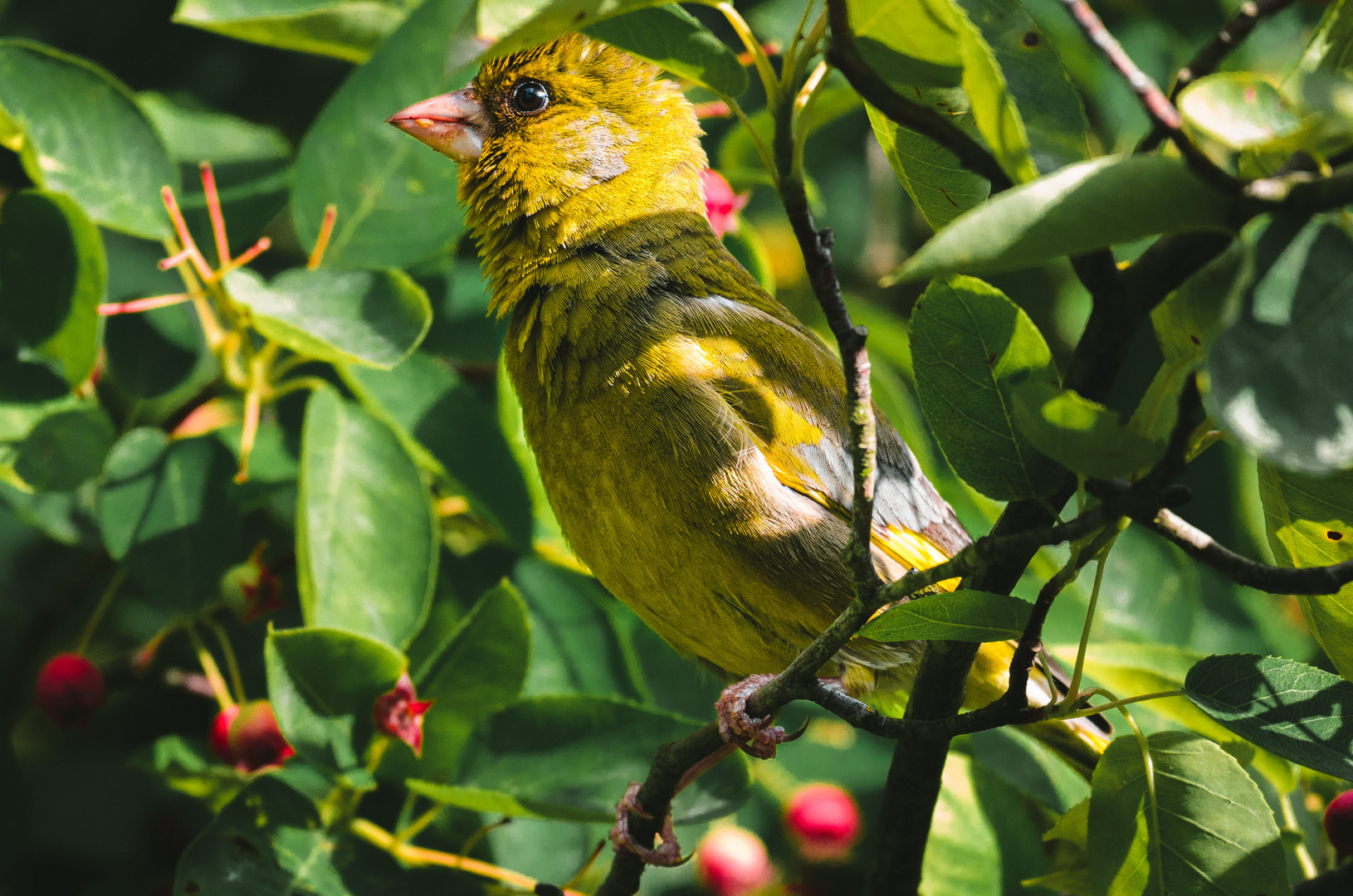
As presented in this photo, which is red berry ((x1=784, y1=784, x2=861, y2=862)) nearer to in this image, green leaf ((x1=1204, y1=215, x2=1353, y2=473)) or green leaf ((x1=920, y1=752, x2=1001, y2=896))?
green leaf ((x1=920, y1=752, x2=1001, y2=896))

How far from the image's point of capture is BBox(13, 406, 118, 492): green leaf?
2480 mm

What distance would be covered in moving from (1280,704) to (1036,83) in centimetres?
92

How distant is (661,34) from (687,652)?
1.66 metres

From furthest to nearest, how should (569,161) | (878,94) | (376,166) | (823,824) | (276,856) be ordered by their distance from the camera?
(823,824) < (376,166) < (569,161) < (276,856) < (878,94)

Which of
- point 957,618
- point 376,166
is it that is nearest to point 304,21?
point 376,166

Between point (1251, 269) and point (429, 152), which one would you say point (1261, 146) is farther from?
point (429, 152)

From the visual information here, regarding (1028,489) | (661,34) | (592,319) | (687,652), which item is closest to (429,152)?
(592,319)

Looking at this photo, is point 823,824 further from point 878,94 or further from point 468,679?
point 878,94

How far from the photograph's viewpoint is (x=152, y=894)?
8.48 ft

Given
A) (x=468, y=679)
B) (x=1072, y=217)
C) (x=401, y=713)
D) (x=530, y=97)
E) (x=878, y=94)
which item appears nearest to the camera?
(x=1072, y=217)

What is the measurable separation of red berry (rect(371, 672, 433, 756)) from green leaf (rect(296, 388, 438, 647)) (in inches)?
4.7

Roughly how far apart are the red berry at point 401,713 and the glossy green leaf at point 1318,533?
62.7 inches

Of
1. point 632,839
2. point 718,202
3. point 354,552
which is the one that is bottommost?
point 632,839

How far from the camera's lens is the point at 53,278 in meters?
2.49
